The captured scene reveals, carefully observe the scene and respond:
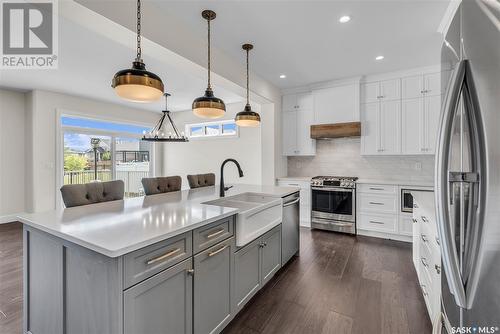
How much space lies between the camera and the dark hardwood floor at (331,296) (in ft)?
6.06

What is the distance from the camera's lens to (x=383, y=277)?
2598 mm

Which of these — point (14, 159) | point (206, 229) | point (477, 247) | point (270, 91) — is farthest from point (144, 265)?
point (14, 159)

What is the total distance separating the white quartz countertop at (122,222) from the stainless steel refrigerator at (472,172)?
4.09ft

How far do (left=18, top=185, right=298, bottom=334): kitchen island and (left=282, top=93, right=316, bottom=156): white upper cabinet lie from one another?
3.25 m

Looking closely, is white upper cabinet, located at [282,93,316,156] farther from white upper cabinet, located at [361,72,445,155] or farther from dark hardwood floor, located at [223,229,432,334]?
dark hardwood floor, located at [223,229,432,334]

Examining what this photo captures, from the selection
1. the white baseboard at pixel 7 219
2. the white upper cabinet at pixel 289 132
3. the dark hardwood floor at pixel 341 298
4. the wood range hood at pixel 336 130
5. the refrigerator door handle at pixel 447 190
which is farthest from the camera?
the white upper cabinet at pixel 289 132

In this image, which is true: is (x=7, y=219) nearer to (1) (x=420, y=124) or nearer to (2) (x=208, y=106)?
(2) (x=208, y=106)

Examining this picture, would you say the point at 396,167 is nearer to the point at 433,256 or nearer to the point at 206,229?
the point at 433,256

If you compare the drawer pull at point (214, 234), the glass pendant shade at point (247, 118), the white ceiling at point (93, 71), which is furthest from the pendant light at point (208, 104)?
the drawer pull at point (214, 234)

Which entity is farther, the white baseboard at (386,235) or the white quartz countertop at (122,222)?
the white baseboard at (386,235)

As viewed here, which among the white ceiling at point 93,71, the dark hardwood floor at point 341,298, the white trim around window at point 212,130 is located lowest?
the dark hardwood floor at point 341,298

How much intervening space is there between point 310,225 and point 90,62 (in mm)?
4577

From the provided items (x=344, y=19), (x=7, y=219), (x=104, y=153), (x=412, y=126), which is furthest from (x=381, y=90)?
(x=7, y=219)
